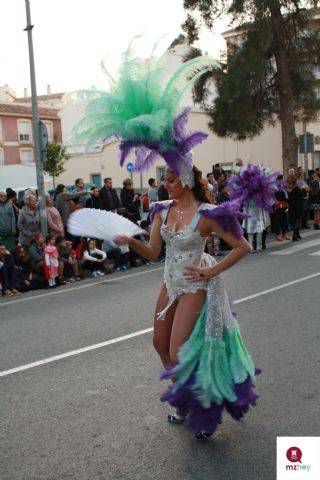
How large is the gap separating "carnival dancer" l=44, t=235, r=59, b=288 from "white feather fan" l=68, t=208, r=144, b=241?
7615 mm

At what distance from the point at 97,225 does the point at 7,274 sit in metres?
7.41

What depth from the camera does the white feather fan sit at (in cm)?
393

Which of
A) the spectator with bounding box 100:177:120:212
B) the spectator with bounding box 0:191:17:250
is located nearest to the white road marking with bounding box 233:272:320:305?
the spectator with bounding box 100:177:120:212

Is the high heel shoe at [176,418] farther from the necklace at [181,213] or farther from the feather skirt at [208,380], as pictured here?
the necklace at [181,213]

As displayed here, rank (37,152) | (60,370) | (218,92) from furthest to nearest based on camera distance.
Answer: (218,92) → (37,152) → (60,370)

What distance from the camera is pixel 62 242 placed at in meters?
12.4

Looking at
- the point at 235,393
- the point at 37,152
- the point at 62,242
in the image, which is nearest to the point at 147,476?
the point at 235,393

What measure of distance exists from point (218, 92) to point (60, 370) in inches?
754

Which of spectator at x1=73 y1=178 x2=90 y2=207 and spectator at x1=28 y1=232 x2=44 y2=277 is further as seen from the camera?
spectator at x1=73 y1=178 x2=90 y2=207

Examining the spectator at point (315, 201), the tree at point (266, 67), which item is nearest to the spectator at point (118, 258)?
the spectator at point (315, 201)

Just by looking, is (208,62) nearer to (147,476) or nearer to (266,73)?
(147,476)

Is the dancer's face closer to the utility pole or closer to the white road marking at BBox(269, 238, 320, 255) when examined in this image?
the utility pole

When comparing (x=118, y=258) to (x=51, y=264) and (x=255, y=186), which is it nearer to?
(x=51, y=264)

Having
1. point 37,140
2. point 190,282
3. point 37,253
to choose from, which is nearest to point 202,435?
point 190,282
